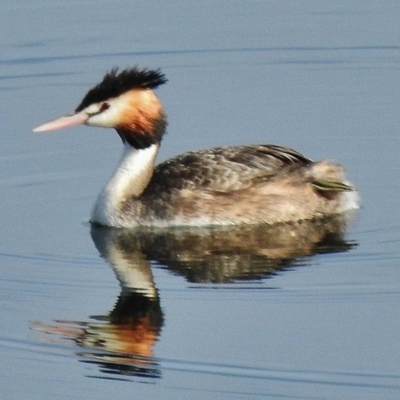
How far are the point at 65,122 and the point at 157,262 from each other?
1.53m

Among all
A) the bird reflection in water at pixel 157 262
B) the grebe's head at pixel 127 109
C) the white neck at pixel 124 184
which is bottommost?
the bird reflection in water at pixel 157 262

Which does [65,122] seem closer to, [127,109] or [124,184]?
[127,109]

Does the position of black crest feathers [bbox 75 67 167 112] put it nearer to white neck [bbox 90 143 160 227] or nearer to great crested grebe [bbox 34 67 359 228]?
great crested grebe [bbox 34 67 359 228]

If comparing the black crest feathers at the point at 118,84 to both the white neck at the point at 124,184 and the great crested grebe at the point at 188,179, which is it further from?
the white neck at the point at 124,184

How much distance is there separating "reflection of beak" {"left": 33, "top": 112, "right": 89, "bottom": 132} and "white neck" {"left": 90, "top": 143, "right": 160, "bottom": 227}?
18.8 inches

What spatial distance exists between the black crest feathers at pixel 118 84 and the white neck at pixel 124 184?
Result: 484mm

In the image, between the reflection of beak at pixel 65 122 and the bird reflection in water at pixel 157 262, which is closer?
the bird reflection in water at pixel 157 262

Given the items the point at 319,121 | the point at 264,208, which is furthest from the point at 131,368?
the point at 319,121

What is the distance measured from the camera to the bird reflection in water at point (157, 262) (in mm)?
10234

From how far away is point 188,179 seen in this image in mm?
12750

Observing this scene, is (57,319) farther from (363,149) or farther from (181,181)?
(363,149)

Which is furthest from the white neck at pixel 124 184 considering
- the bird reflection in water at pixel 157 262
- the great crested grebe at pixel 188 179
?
the bird reflection in water at pixel 157 262

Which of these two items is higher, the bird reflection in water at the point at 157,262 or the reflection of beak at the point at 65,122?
the reflection of beak at the point at 65,122

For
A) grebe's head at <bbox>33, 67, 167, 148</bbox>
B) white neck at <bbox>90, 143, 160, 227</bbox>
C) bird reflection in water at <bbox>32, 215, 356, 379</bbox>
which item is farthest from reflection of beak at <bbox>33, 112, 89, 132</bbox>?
bird reflection in water at <bbox>32, 215, 356, 379</bbox>
